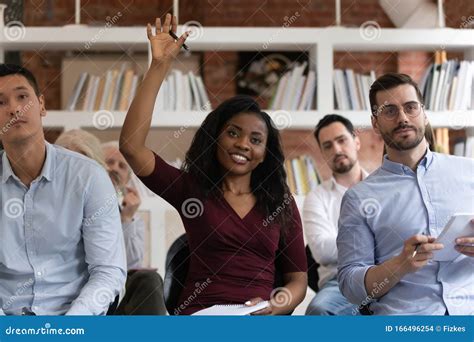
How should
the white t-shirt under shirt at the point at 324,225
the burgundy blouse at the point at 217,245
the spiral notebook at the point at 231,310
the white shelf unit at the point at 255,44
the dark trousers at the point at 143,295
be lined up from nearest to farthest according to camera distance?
the spiral notebook at the point at 231,310 < the burgundy blouse at the point at 217,245 < the dark trousers at the point at 143,295 < the white t-shirt under shirt at the point at 324,225 < the white shelf unit at the point at 255,44

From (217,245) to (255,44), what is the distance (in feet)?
7.11

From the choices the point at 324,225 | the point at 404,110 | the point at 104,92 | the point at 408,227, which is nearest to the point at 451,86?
the point at 324,225

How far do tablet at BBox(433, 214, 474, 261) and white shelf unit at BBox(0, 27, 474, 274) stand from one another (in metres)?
2.00

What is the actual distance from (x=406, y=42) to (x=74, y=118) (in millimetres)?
1812

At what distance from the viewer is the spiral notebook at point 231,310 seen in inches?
95.6

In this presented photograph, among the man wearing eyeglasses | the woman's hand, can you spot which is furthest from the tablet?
the woman's hand

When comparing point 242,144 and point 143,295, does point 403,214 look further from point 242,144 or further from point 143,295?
point 143,295

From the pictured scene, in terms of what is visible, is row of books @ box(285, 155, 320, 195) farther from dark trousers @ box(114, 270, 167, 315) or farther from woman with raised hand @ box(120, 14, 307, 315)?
woman with raised hand @ box(120, 14, 307, 315)

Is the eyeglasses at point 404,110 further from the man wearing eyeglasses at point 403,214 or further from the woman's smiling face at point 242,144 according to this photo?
the woman's smiling face at point 242,144

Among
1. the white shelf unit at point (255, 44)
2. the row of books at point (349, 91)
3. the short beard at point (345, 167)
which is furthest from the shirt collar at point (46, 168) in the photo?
the row of books at point (349, 91)

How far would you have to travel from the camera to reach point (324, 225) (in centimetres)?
354

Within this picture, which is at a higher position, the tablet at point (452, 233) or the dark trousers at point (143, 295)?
the tablet at point (452, 233)

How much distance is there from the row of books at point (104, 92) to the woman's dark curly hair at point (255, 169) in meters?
1.80
